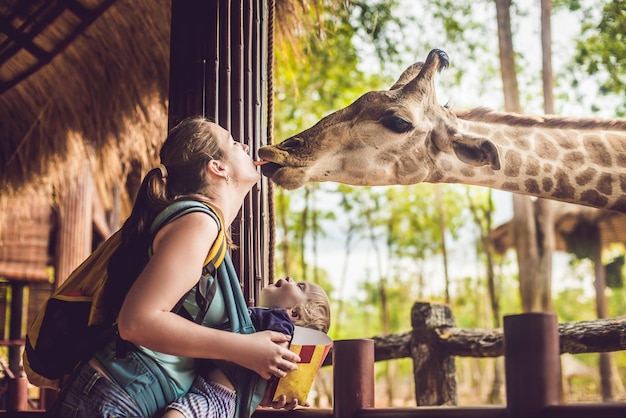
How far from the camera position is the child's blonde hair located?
1923 mm

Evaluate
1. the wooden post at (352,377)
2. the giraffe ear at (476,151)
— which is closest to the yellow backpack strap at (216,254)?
the wooden post at (352,377)

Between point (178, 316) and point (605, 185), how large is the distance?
8.67ft

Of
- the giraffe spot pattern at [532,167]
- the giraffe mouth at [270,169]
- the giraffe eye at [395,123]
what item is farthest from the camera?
the giraffe spot pattern at [532,167]

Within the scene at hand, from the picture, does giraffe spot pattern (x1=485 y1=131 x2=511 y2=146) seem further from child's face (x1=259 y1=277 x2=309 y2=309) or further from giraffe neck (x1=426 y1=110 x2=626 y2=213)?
child's face (x1=259 y1=277 x2=309 y2=309)

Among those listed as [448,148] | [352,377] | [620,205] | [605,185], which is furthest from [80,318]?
[620,205]

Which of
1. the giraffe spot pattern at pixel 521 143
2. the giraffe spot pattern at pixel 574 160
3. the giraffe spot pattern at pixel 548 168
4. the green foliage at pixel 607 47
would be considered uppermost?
the green foliage at pixel 607 47

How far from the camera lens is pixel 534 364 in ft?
4.55

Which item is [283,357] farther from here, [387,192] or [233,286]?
[387,192]

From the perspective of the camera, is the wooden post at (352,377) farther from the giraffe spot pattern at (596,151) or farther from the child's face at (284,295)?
the giraffe spot pattern at (596,151)

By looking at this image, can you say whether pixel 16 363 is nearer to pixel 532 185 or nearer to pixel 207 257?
pixel 532 185

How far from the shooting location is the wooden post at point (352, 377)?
1801 millimetres

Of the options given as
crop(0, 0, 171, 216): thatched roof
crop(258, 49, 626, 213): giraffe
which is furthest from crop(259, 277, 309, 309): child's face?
crop(0, 0, 171, 216): thatched roof

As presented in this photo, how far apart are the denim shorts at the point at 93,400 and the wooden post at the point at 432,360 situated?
3202mm

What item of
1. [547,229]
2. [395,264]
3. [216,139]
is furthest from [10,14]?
[395,264]
